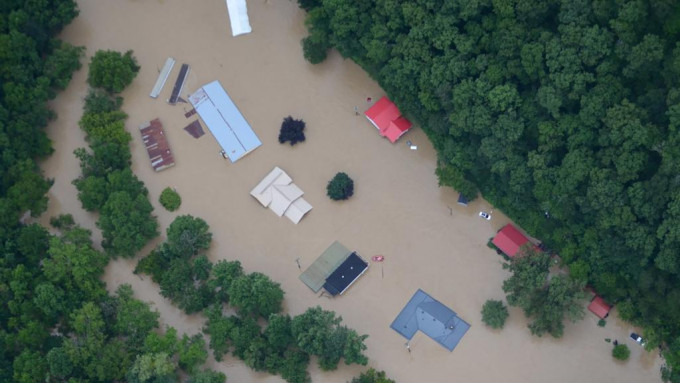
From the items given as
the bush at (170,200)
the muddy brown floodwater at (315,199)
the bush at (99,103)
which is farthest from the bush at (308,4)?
the bush at (170,200)

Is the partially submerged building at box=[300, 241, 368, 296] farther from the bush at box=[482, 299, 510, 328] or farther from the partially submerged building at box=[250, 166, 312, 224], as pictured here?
the bush at box=[482, 299, 510, 328]

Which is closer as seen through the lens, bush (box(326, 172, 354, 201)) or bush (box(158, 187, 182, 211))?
bush (box(326, 172, 354, 201))

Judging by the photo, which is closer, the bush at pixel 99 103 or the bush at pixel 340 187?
the bush at pixel 340 187

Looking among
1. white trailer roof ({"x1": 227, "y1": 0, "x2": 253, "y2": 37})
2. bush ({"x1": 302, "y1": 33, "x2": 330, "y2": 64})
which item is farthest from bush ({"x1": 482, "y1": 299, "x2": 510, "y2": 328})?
white trailer roof ({"x1": 227, "y1": 0, "x2": 253, "y2": 37})

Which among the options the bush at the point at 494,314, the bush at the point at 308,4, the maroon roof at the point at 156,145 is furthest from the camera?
the bush at the point at 308,4

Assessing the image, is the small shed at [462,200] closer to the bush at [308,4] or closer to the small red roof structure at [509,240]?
the small red roof structure at [509,240]

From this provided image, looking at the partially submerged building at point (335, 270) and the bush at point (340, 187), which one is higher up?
the bush at point (340, 187)

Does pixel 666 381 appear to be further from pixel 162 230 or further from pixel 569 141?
pixel 162 230
